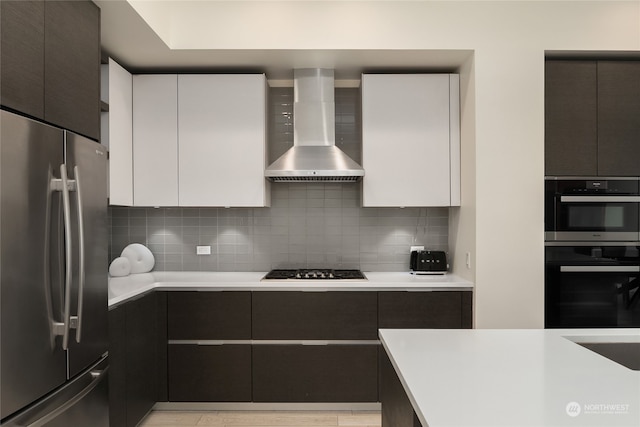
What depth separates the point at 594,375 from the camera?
1.34m

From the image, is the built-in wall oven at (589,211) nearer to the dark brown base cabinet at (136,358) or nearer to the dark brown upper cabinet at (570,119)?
the dark brown upper cabinet at (570,119)

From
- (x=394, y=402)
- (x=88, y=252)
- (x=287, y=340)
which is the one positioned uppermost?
(x=88, y=252)

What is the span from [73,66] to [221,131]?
1421 millimetres

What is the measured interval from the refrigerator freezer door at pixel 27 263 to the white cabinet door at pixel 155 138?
163 cm

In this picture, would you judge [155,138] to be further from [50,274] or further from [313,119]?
[50,274]

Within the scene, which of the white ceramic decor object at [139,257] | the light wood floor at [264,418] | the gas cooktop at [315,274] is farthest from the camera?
the white ceramic decor object at [139,257]

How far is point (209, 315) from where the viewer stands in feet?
10.5

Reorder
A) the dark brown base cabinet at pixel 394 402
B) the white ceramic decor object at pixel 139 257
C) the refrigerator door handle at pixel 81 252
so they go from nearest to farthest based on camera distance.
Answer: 1. the dark brown base cabinet at pixel 394 402
2. the refrigerator door handle at pixel 81 252
3. the white ceramic decor object at pixel 139 257

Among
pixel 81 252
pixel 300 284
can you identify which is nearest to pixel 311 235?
pixel 300 284

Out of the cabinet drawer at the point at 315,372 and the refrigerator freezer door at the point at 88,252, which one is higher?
the refrigerator freezer door at the point at 88,252

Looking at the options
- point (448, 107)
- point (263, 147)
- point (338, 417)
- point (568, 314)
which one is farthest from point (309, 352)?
point (448, 107)

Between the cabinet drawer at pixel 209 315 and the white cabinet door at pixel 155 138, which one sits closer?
the cabinet drawer at pixel 209 315

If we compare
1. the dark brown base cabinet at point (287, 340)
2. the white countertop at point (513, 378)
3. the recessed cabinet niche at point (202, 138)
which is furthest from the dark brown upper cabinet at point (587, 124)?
the recessed cabinet niche at point (202, 138)

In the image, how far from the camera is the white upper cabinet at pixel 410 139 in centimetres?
342
